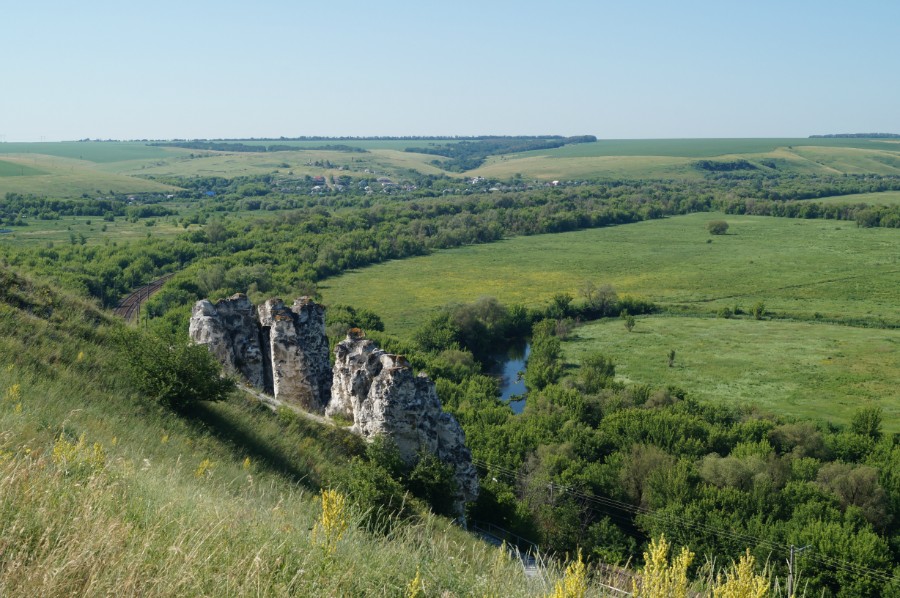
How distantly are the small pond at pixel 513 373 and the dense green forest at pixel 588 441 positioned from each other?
1.44 meters

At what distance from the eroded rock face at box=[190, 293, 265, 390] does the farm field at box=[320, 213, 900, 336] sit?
38026mm

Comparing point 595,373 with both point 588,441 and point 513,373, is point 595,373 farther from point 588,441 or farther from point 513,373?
point 588,441

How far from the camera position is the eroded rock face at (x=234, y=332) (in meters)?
22.8

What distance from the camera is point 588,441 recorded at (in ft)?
110

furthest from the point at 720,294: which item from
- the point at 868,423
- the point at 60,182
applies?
the point at 60,182

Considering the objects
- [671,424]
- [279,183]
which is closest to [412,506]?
[671,424]

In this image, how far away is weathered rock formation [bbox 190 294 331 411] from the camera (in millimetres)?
22812

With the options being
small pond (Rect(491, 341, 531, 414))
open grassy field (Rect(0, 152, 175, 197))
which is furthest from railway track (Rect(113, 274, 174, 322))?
open grassy field (Rect(0, 152, 175, 197))

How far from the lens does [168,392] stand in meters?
14.4

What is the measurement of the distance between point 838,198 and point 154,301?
5533 inches

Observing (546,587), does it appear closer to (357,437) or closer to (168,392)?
(168,392)

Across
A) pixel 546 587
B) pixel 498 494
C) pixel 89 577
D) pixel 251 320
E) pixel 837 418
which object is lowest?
pixel 837 418

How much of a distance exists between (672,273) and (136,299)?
2369 inches

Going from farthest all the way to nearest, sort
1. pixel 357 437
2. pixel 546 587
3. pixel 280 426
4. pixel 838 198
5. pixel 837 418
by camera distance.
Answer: pixel 838 198, pixel 837 418, pixel 357 437, pixel 280 426, pixel 546 587
